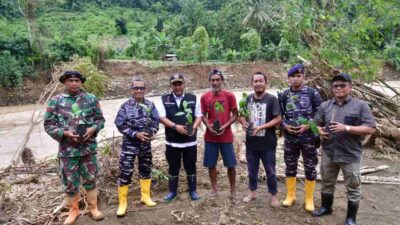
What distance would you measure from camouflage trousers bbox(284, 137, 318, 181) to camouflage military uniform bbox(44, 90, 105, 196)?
7.07ft

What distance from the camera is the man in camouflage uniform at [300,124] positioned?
159 inches

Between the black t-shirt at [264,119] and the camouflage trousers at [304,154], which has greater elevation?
the black t-shirt at [264,119]

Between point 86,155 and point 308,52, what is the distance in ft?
16.1

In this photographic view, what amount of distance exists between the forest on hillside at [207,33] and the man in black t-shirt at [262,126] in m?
3.02

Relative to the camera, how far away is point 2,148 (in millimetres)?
11898

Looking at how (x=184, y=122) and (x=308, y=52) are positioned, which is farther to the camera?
(x=308, y=52)

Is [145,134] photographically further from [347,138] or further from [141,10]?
[141,10]

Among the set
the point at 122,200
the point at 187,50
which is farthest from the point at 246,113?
the point at 187,50

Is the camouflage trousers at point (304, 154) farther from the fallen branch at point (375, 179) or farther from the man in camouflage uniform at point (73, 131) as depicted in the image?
the man in camouflage uniform at point (73, 131)

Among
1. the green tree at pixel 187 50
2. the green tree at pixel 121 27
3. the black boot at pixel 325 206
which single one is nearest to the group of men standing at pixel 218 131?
the black boot at pixel 325 206

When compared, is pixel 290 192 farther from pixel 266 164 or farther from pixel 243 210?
pixel 243 210

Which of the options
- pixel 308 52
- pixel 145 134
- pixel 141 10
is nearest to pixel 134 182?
pixel 145 134

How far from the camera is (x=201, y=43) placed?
90.9ft

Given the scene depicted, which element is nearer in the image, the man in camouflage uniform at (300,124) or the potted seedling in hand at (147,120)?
the man in camouflage uniform at (300,124)
